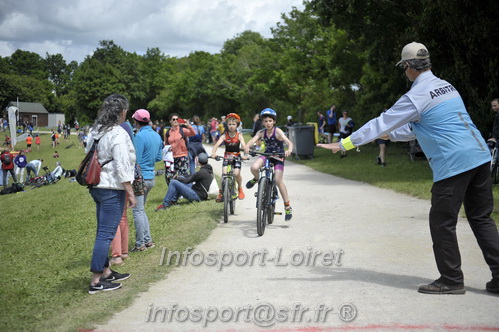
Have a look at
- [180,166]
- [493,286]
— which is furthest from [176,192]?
[493,286]

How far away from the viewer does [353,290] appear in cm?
530

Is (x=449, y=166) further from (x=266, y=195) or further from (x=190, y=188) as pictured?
(x=190, y=188)

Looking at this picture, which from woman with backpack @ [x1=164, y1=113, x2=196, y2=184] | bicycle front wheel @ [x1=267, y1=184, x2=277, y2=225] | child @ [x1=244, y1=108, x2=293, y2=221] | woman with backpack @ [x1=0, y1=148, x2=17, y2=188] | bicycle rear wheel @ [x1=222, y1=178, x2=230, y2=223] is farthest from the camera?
woman with backpack @ [x1=0, y1=148, x2=17, y2=188]

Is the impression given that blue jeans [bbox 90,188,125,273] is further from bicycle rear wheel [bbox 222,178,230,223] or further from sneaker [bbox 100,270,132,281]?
bicycle rear wheel [bbox 222,178,230,223]

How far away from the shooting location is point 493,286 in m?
5.06

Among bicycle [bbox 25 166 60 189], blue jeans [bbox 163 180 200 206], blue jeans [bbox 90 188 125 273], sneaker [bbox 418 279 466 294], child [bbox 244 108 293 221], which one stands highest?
child [bbox 244 108 293 221]

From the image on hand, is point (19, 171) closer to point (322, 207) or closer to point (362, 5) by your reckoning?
point (362, 5)

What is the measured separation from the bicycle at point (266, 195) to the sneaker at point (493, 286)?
11.6 ft

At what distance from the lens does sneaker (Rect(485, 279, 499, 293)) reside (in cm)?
503

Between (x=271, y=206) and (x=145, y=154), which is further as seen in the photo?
(x=271, y=206)

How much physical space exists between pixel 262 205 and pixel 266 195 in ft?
1.09

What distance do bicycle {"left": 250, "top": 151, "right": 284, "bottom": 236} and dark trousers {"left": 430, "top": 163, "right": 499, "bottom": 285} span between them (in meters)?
3.28

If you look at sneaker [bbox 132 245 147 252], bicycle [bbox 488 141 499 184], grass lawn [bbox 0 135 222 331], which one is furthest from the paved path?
bicycle [bbox 488 141 499 184]

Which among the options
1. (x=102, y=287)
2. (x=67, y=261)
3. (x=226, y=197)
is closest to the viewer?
(x=102, y=287)
